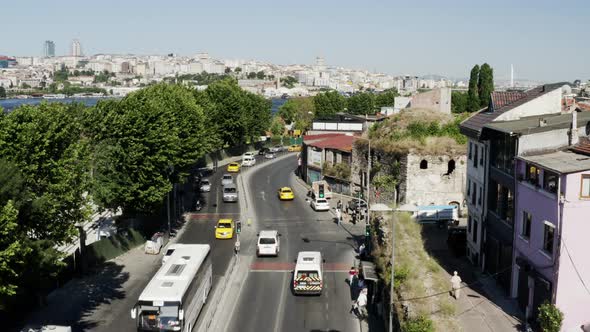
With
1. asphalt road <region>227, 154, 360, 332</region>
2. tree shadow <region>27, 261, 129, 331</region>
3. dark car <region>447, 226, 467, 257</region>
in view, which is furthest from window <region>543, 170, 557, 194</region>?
tree shadow <region>27, 261, 129, 331</region>

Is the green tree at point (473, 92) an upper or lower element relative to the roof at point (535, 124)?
upper

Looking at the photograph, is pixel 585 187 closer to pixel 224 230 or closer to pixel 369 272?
pixel 369 272

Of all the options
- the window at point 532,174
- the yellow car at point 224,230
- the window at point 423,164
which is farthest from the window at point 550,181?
the yellow car at point 224,230

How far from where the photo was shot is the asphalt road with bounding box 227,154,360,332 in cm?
3475

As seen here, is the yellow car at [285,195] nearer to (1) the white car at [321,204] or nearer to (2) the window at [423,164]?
(1) the white car at [321,204]

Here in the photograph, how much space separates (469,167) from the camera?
143ft

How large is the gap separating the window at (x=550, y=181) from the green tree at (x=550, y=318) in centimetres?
505

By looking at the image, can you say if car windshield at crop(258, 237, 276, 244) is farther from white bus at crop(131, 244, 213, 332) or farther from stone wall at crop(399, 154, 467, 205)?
stone wall at crop(399, 154, 467, 205)

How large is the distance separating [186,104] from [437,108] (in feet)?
99.1

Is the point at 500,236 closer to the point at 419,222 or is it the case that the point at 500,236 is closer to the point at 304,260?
the point at 304,260

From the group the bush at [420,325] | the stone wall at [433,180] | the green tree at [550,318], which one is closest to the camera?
the bush at [420,325]

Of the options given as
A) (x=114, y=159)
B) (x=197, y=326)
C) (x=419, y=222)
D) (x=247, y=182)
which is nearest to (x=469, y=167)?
(x=419, y=222)

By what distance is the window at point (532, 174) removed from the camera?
1144 inches

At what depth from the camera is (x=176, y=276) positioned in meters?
32.2
